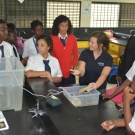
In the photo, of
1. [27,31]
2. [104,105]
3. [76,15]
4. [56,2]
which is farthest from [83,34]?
[104,105]

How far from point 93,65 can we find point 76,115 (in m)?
0.92

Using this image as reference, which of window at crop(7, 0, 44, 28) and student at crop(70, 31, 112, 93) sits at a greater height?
window at crop(7, 0, 44, 28)

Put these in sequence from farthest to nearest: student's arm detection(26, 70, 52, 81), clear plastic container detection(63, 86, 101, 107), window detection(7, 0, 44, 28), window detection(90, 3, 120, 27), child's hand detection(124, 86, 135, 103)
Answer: window detection(90, 3, 120, 27), window detection(7, 0, 44, 28), student's arm detection(26, 70, 52, 81), clear plastic container detection(63, 86, 101, 107), child's hand detection(124, 86, 135, 103)

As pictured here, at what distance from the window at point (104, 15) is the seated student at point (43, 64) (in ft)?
13.1

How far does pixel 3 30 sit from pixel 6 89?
78 centimetres

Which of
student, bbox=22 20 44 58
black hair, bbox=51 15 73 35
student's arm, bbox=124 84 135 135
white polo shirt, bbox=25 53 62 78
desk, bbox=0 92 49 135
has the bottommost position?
desk, bbox=0 92 49 135

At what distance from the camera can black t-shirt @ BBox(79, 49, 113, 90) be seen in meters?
2.08

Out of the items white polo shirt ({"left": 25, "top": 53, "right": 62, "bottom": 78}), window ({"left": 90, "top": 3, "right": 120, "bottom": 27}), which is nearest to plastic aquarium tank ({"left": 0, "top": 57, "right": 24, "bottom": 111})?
white polo shirt ({"left": 25, "top": 53, "right": 62, "bottom": 78})

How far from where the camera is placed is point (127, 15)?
243 inches

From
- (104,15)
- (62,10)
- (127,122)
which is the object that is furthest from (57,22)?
(104,15)

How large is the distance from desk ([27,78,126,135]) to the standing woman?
869 mm

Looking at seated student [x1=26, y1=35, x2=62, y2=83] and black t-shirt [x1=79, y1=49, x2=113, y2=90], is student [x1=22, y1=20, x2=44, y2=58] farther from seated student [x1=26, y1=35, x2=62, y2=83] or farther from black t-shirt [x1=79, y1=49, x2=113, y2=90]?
black t-shirt [x1=79, y1=49, x2=113, y2=90]

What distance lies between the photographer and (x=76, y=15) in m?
5.75

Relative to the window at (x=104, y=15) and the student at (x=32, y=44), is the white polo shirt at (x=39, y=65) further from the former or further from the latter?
the window at (x=104, y=15)
